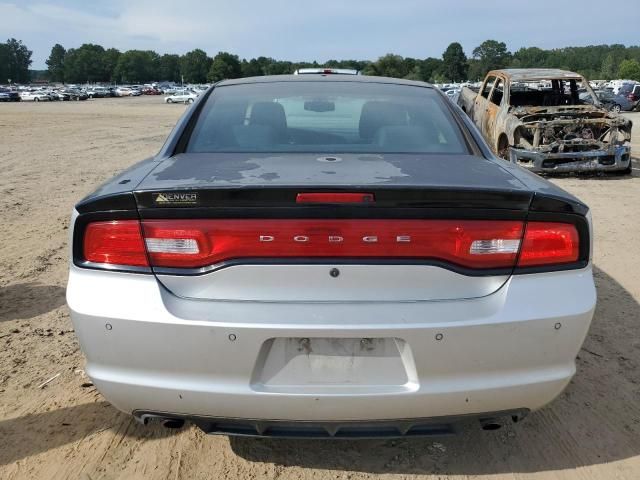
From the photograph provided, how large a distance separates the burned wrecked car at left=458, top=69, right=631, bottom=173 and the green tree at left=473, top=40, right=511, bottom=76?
13278 cm

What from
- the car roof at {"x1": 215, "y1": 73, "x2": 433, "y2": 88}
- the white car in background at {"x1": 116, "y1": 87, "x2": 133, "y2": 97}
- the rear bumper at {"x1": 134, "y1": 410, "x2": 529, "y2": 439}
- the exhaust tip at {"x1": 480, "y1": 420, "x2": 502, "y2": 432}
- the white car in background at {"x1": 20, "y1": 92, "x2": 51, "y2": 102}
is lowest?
the white car in background at {"x1": 116, "y1": 87, "x2": 133, "y2": 97}

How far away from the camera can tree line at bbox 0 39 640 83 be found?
126 meters

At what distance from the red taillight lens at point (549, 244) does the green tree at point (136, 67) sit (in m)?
157

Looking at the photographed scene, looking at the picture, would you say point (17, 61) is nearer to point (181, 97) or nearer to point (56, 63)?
point (56, 63)

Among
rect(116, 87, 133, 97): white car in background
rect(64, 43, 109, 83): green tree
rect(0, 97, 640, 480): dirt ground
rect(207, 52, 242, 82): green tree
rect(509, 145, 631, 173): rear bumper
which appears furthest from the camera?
rect(64, 43, 109, 83): green tree

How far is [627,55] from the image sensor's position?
118 metres

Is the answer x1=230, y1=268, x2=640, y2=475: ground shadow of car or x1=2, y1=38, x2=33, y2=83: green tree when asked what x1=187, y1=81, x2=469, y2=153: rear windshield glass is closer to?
x1=230, y1=268, x2=640, y2=475: ground shadow of car

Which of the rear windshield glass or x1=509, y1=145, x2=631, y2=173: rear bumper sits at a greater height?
the rear windshield glass

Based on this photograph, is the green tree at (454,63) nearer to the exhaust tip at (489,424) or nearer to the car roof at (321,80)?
the car roof at (321,80)

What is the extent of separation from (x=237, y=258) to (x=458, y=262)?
79 centimetres

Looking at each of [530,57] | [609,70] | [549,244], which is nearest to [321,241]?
[549,244]

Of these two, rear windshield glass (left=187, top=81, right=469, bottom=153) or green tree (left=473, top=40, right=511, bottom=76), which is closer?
rear windshield glass (left=187, top=81, right=469, bottom=153)

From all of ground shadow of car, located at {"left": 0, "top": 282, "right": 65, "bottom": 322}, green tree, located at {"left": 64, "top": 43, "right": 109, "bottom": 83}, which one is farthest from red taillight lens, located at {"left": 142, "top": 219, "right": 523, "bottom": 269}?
green tree, located at {"left": 64, "top": 43, "right": 109, "bottom": 83}

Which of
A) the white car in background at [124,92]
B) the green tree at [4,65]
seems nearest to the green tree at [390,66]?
the white car in background at [124,92]
